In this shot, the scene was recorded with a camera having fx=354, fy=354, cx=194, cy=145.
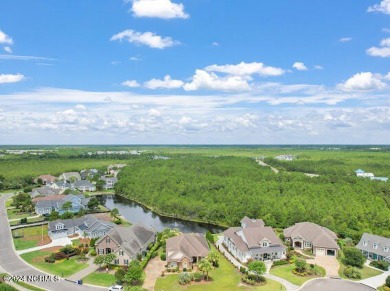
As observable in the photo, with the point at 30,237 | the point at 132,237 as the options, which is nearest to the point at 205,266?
the point at 132,237

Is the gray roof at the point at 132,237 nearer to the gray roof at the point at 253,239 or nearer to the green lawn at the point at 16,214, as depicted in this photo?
the gray roof at the point at 253,239

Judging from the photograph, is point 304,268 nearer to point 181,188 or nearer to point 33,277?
point 33,277

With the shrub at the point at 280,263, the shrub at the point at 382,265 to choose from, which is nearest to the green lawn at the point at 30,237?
the shrub at the point at 280,263

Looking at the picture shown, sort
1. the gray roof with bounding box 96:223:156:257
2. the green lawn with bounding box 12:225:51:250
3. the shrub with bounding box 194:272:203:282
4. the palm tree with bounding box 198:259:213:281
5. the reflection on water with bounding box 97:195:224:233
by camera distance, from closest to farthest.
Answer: the palm tree with bounding box 198:259:213:281 → the shrub with bounding box 194:272:203:282 → the gray roof with bounding box 96:223:156:257 → the green lawn with bounding box 12:225:51:250 → the reflection on water with bounding box 97:195:224:233

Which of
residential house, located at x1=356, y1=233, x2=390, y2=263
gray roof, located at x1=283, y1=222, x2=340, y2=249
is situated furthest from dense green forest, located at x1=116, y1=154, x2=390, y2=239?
gray roof, located at x1=283, y1=222, x2=340, y2=249

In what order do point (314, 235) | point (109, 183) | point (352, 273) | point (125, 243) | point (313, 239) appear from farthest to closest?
point (109, 183) → point (314, 235) → point (313, 239) → point (125, 243) → point (352, 273)

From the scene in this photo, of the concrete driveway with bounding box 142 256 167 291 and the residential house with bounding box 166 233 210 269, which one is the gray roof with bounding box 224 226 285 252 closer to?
the residential house with bounding box 166 233 210 269

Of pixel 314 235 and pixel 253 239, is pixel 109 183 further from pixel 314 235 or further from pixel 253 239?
pixel 314 235
